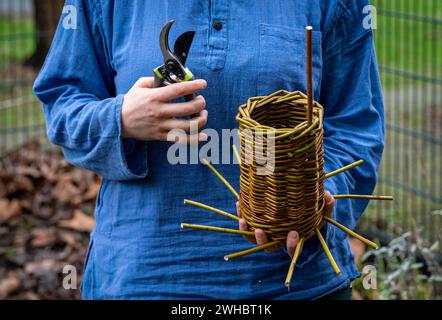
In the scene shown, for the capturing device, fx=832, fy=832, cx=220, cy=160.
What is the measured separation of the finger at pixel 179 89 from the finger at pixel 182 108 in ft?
0.09

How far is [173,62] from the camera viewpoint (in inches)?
75.9

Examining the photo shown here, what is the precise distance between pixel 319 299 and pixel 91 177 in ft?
11.7

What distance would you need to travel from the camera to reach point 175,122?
1955 millimetres

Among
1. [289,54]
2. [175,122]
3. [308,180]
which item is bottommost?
[308,180]

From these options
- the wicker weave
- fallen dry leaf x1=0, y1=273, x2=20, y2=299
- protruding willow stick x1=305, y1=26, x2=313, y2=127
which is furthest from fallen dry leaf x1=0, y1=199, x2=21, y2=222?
protruding willow stick x1=305, y1=26, x2=313, y2=127

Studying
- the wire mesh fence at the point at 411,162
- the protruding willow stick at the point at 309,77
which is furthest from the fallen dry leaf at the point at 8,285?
the protruding willow stick at the point at 309,77

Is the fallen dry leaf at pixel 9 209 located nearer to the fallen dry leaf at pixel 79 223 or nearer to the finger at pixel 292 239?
the fallen dry leaf at pixel 79 223

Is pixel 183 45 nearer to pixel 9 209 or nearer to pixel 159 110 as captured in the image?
pixel 159 110

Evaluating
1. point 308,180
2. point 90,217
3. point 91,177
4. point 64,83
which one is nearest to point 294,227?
point 308,180

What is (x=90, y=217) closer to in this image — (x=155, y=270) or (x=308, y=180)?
(x=155, y=270)

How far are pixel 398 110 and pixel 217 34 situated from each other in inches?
204

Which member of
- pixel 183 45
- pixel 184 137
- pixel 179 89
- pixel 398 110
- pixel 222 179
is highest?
pixel 183 45

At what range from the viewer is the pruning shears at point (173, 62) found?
193 centimetres

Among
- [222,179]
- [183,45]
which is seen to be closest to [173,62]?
[183,45]
